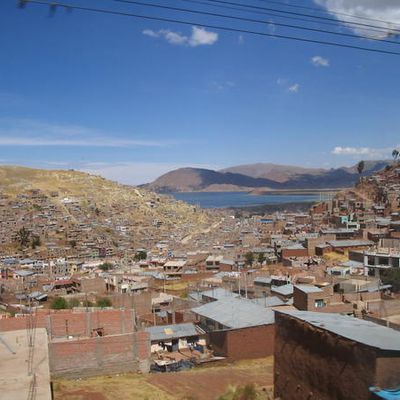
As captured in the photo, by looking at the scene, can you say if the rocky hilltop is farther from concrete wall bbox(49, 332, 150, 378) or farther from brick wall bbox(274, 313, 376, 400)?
brick wall bbox(274, 313, 376, 400)

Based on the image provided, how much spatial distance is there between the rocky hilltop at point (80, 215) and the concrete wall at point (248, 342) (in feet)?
125

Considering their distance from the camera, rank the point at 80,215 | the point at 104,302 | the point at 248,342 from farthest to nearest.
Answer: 1. the point at 80,215
2. the point at 104,302
3. the point at 248,342

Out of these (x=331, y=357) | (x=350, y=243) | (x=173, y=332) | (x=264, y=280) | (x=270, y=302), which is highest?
(x=331, y=357)

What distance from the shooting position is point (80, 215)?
243ft

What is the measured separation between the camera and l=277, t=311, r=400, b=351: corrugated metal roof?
23.1 feet

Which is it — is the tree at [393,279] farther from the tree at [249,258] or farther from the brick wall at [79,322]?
the tree at [249,258]

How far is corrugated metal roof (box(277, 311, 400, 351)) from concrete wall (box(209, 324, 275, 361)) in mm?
6325

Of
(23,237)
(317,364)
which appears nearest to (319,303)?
(317,364)

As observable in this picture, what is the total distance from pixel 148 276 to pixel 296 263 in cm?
992

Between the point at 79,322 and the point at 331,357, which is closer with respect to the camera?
the point at 331,357

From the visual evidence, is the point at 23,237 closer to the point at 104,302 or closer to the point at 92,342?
the point at 104,302

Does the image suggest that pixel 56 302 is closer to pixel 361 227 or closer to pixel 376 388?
pixel 376 388

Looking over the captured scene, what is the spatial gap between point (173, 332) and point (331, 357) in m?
10.4

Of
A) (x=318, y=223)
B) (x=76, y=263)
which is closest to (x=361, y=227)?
(x=318, y=223)
